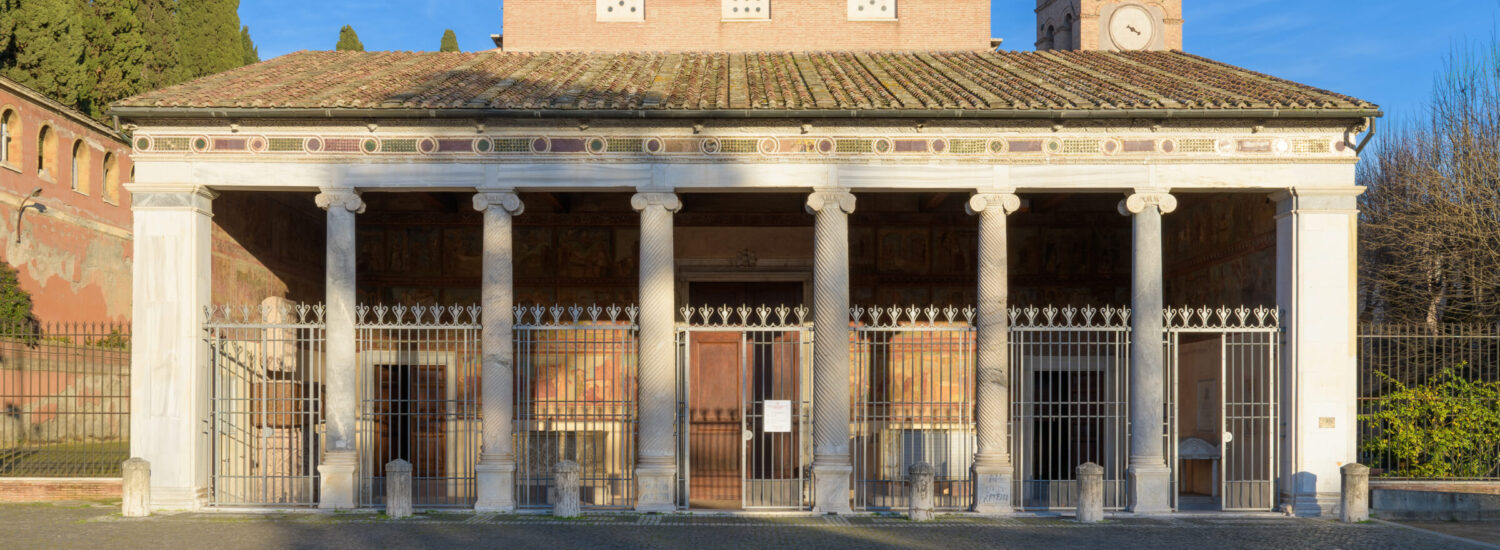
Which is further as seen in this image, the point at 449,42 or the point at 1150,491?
the point at 449,42

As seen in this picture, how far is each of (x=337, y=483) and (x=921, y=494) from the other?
5.76 m

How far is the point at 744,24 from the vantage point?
58.6ft

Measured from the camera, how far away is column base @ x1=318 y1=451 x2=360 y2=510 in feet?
37.5

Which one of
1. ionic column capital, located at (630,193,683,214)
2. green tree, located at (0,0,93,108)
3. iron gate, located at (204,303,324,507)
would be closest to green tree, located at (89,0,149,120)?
green tree, located at (0,0,93,108)

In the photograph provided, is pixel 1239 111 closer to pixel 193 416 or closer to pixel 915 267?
pixel 915 267

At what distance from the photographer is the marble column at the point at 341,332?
38.0 feet

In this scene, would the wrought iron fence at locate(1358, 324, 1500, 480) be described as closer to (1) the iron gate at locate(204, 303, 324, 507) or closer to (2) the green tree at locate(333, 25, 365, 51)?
(1) the iron gate at locate(204, 303, 324, 507)

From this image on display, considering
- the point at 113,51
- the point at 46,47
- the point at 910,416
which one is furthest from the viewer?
the point at 113,51

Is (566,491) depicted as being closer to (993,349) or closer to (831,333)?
(831,333)

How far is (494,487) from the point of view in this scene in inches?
455

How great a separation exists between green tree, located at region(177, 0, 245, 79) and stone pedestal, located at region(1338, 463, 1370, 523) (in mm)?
29721

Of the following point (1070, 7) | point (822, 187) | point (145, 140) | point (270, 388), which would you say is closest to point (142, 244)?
point (145, 140)

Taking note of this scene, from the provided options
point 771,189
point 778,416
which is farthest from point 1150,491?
point 771,189

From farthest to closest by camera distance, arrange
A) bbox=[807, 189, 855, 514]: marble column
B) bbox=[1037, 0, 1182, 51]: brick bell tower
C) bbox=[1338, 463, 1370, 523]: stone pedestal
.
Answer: bbox=[1037, 0, 1182, 51]: brick bell tower, bbox=[807, 189, 855, 514]: marble column, bbox=[1338, 463, 1370, 523]: stone pedestal
